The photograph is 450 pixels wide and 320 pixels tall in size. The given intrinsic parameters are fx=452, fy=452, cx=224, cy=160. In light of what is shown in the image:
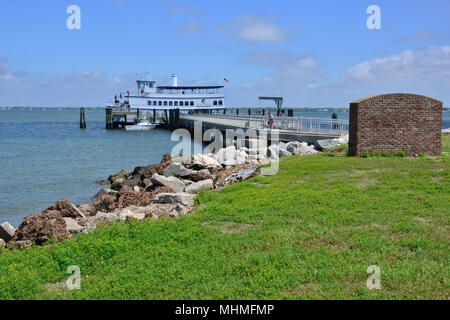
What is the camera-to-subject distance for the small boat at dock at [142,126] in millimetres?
66875

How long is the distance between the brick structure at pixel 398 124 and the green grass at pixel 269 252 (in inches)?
197

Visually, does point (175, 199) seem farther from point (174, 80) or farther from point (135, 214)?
point (174, 80)

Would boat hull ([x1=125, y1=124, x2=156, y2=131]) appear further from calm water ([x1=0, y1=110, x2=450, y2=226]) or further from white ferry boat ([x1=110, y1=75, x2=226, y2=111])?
calm water ([x1=0, y1=110, x2=450, y2=226])

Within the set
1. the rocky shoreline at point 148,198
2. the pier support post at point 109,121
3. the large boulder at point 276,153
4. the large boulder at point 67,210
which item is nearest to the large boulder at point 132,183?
the rocky shoreline at point 148,198

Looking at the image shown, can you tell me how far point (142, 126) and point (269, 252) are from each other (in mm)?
62901

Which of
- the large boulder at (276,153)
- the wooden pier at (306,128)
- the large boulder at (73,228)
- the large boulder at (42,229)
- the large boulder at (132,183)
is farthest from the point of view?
the wooden pier at (306,128)

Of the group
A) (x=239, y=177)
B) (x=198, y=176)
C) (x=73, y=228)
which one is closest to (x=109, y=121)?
(x=198, y=176)

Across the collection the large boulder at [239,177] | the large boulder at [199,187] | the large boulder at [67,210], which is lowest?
the large boulder at [67,210]

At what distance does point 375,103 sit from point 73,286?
1199cm

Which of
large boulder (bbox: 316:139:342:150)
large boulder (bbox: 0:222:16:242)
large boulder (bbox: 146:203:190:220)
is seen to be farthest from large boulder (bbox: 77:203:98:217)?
large boulder (bbox: 316:139:342:150)

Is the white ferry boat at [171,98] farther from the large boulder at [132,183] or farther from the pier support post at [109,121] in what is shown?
the large boulder at [132,183]

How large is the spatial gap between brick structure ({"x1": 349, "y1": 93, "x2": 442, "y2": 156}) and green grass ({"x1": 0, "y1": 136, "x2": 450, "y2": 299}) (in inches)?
197

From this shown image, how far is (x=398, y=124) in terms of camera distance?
15062mm
